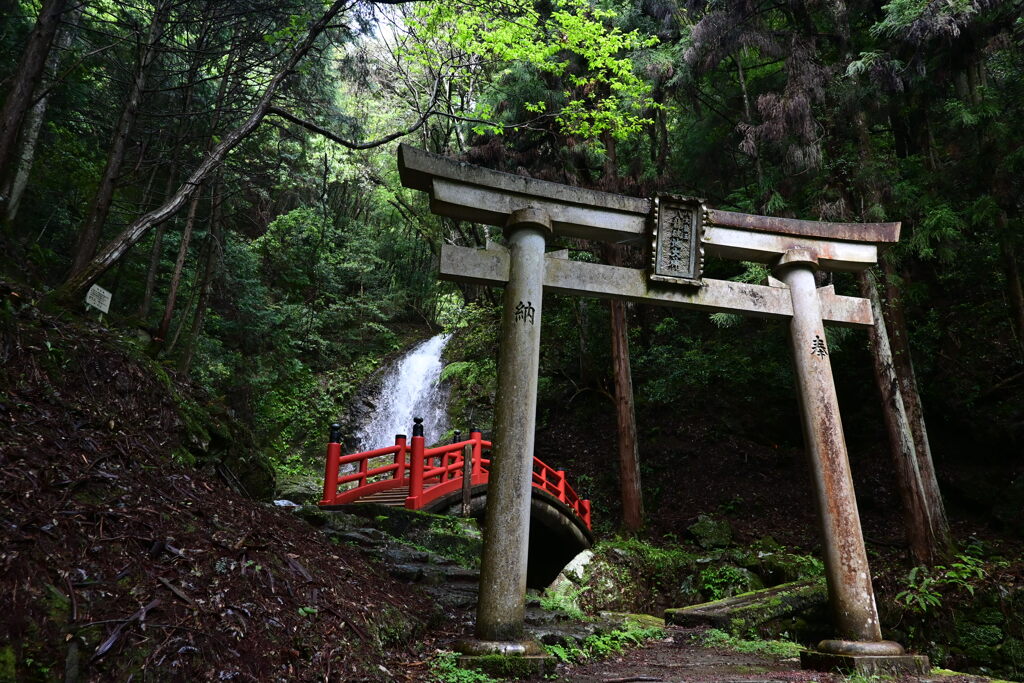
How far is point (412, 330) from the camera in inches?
1001

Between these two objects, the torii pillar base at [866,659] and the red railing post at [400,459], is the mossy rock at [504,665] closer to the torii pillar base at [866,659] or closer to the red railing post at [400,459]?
the torii pillar base at [866,659]

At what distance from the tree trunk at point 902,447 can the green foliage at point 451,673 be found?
7.53 m

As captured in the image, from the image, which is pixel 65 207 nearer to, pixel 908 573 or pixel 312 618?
pixel 312 618

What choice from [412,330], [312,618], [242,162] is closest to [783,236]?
[312,618]

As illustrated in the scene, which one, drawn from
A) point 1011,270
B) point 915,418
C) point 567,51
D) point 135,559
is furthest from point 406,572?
point 567,51

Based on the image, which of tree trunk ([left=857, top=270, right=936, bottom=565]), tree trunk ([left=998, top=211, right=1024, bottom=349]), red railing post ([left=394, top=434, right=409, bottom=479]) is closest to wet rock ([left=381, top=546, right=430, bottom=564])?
red railing post ([left=394, top=434, right=409, bottom=479])

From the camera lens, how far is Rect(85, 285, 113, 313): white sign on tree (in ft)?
20.2

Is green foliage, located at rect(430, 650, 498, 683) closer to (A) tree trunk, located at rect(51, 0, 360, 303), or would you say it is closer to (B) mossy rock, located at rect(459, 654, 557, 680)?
(B) mossy rock, located at rect(459, 654, 557, 680)

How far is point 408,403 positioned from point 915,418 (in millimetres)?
14020

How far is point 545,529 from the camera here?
32.5 feet

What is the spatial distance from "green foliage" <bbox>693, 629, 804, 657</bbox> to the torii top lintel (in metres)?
4.30

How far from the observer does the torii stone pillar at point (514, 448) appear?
4.57 meters

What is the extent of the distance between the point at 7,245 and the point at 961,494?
1529 centimetres

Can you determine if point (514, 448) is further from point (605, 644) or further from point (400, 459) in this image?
point (400, 459)
